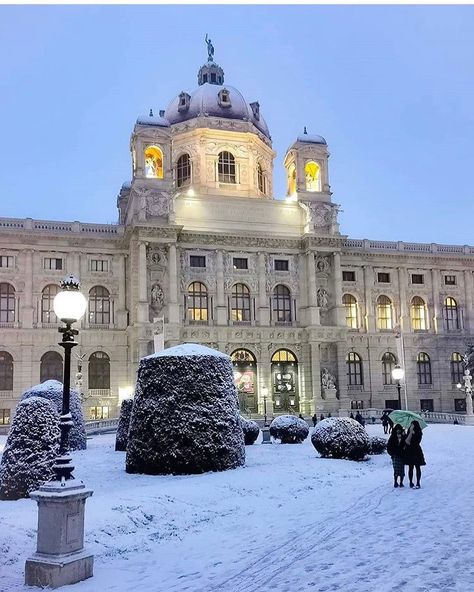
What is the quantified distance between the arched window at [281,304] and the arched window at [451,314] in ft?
53.3

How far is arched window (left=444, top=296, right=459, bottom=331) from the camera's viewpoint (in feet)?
203

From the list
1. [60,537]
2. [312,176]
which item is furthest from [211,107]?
[60,537]

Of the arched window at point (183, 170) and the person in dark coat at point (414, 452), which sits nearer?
the person in dark coat at point (414, 452)

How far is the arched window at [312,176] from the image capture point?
59.0 metres

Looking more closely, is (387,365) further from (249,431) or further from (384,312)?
(249,431)

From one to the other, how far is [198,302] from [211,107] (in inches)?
811

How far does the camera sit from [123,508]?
1140 cm

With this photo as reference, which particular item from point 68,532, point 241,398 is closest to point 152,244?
point 241,398

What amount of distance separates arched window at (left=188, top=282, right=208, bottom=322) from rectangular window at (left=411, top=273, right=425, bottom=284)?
66.6ft

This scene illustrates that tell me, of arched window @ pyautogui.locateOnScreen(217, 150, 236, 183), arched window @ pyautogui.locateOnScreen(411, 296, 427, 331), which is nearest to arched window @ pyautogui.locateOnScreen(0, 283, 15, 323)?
arched window @ pyautogui.locateOnScreen(217, 150, 236, 183)

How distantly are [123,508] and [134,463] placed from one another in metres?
5.70

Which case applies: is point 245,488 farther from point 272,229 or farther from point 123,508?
point 272,229

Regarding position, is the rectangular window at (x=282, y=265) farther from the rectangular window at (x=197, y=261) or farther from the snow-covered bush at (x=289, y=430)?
the snow-covered bush at (x=289, y=430)

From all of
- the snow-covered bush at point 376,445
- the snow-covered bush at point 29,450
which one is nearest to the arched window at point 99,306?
the snow-covered bush at point 376,445
